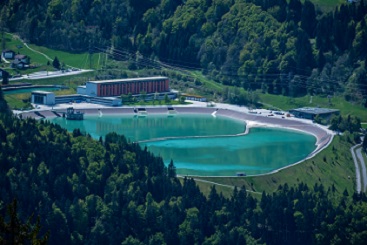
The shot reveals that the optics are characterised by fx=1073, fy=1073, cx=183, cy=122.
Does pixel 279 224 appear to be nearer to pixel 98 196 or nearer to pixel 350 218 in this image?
pixel 350 218

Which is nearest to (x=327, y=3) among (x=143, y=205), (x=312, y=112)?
(x=312, y=112)

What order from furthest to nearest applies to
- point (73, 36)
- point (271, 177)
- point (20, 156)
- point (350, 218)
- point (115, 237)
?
point (73, 36) → point (271, 177) → point (20, 156) → point (350, 218) → point (115, 237)

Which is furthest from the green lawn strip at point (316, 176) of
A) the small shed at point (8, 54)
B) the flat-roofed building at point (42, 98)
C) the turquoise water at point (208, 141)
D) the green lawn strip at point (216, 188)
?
the small shed at point (8, 54)

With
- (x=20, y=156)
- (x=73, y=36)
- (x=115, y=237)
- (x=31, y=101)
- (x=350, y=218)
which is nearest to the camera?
(x=115, y=237)

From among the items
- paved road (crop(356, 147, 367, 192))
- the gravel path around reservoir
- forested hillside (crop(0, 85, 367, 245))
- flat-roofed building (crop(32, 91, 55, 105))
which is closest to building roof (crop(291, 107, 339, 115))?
the gravel path around reservoir

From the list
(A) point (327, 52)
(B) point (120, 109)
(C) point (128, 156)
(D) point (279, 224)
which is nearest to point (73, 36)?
(B) point (120, 109)

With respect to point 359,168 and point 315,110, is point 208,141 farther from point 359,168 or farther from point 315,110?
point 315,110

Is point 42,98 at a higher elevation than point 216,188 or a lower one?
lower
